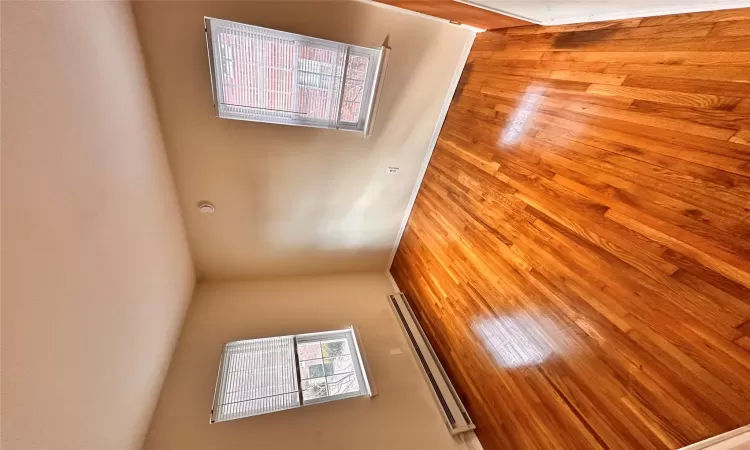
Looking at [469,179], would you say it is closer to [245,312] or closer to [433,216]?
[433,216]

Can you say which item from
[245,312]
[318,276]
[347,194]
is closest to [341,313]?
[318,276]

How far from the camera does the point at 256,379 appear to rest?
237cm

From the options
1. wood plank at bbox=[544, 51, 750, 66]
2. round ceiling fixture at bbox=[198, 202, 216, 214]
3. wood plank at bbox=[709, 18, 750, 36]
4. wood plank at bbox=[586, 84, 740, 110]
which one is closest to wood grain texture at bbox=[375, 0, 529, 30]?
wood plank at bbox=[544, 51, 750, 66]

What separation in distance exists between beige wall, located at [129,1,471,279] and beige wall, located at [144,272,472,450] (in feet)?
0.96

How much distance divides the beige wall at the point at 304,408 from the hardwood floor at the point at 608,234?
53cm

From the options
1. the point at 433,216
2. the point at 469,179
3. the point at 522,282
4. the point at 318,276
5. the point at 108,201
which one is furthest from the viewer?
the point at 318,276

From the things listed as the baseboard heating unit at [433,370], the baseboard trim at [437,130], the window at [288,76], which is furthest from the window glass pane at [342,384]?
the window at [288,76]

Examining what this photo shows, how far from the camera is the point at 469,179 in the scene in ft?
7.52

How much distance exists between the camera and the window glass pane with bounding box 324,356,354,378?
2.57m

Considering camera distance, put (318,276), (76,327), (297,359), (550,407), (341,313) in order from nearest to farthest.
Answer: (76,327), (550,407), (297,359), (341,313), (318,276)

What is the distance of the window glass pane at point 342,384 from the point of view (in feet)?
7.87

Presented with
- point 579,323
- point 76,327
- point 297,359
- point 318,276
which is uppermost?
point 318,276

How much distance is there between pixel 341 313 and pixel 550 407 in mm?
1961

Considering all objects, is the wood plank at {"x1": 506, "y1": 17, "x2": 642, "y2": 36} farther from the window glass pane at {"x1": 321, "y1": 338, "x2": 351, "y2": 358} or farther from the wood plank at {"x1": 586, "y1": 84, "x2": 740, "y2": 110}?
the window glass pane at {"x1": 321, "y1": 338, "x2": 351, "y2": 358}
